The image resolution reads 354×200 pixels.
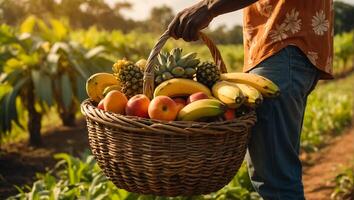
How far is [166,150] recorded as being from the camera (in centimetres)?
170

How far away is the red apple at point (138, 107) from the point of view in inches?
68.9

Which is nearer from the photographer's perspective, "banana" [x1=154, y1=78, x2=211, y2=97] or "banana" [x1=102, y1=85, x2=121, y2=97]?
"banana" [x1=154, y1=78, x2=211, y2=97]

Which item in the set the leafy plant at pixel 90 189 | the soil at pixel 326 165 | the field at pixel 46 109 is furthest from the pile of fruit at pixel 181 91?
the soil at pixel 326 165

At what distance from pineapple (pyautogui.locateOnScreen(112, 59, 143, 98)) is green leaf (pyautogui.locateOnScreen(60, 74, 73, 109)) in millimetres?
3058

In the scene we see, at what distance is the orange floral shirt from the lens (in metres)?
2.01

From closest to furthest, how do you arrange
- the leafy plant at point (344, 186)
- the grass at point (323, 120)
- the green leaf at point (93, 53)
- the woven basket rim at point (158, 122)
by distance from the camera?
the woven basket rim at point (158, 122) → the leafy plant at point (344, 186) → the green leaf at point (93, 53) → the grass at point (323, 120)

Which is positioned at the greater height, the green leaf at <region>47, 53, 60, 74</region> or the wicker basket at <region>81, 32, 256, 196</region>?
the wicker basket at <region>81, 32, 256, 196</region>

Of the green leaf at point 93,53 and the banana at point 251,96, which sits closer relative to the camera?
the banana at point 251,96

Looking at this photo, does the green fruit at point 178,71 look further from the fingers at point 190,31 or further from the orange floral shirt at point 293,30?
the orange floral shirt at point 293,30

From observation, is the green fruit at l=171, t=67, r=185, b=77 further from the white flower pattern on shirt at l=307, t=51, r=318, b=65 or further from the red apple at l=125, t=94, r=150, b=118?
the white flower pattern on shirt at l=307, t=51, r=318, b=65

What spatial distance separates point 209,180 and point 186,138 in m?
0.21

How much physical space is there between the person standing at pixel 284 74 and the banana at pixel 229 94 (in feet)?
0.70

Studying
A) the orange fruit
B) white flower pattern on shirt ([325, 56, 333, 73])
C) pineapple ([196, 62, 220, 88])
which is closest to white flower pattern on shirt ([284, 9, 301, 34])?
white flower pattern on shirt ([325, 56, 333, 73])

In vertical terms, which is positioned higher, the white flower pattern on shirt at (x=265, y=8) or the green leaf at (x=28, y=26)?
the white flower pattern on shirt at (x=265, y=8)
